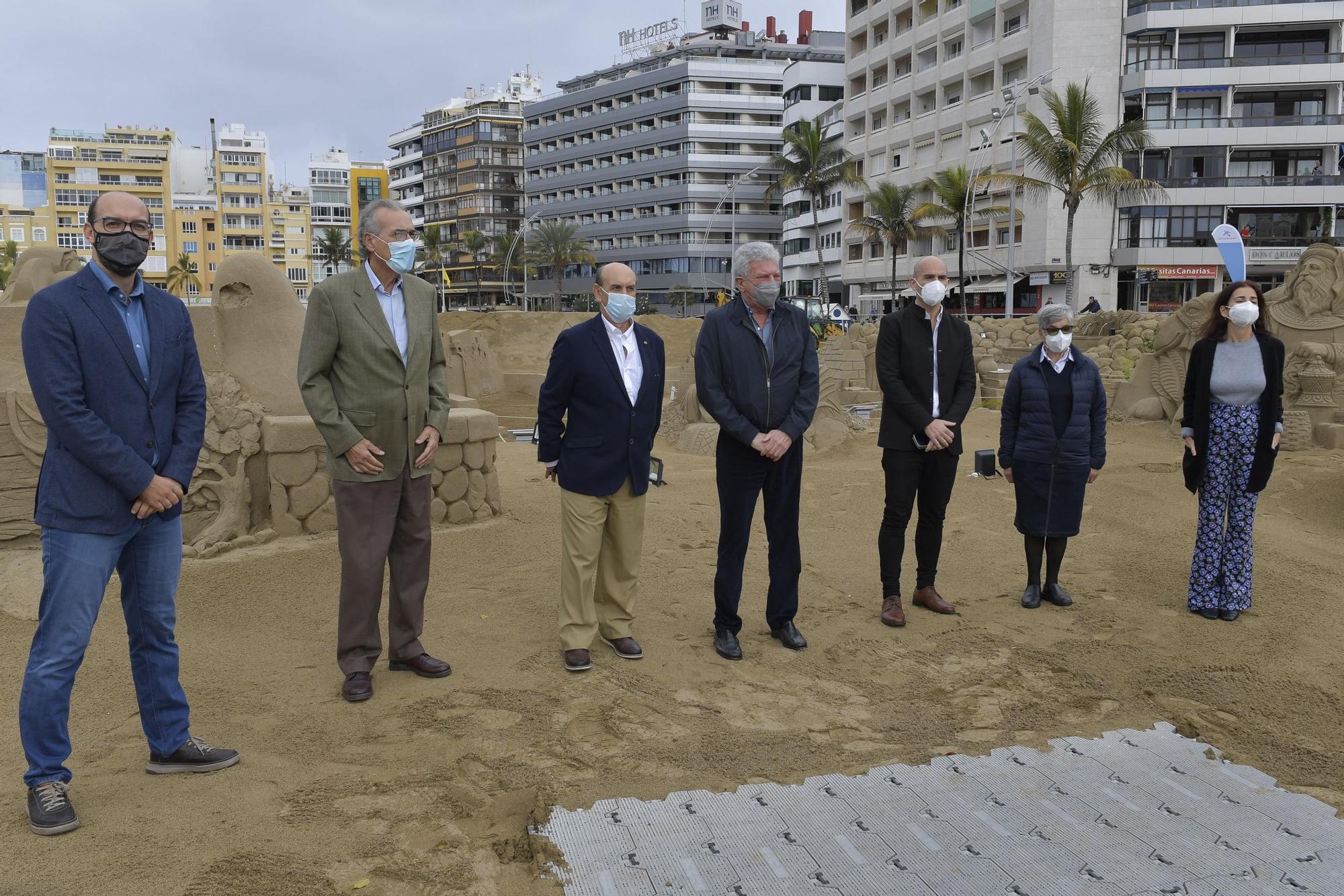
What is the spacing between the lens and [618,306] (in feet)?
14.4

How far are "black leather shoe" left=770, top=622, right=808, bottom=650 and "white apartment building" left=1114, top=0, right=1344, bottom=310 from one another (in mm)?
38136

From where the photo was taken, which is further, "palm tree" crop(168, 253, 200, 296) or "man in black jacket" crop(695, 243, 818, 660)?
"palm tree" crop(168, 253, 200, 296)

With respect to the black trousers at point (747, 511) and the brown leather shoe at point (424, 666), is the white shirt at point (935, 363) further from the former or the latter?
the brown leather shoe at point (424, 666)

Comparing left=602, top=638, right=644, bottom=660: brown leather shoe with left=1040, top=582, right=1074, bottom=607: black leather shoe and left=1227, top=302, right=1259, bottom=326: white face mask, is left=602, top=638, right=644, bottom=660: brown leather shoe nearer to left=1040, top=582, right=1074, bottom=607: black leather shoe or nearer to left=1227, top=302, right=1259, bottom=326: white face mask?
left=1040, top=582, right=1074, bottom=607: black leather shoe

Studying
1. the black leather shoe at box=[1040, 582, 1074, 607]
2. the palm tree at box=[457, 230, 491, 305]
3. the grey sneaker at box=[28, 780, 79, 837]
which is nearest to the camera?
the grey sneaker at box=[28, 780, 79, 837]

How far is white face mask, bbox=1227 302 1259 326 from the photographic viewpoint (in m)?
5.01

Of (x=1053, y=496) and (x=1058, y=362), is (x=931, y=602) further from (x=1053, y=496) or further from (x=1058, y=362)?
(x=1058, y=362)

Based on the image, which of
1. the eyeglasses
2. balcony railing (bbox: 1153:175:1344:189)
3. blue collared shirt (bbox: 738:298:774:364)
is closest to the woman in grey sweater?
blue collared shirt (bbox: 738:298:774:364)

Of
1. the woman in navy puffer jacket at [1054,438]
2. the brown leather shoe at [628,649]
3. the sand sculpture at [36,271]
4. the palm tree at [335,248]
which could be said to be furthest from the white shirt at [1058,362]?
the palm tree at [335,248]

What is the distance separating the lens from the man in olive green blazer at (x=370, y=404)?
396cm

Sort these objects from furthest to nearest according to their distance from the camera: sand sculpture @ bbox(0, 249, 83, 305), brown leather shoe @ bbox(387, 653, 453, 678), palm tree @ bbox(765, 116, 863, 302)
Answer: palm tree @ bbox(765, 116, 863, 302) < sand sculpture @ bbox(0, 249, 83, 305) < brown leather shoe @ bbox(387, 653, 453, 678)

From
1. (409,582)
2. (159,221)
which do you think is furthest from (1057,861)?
(159,221)

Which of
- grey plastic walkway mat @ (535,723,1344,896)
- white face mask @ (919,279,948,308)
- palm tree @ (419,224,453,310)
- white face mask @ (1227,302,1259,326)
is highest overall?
palm tree @ (419,224,453,310)

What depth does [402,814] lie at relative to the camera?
121 inches
